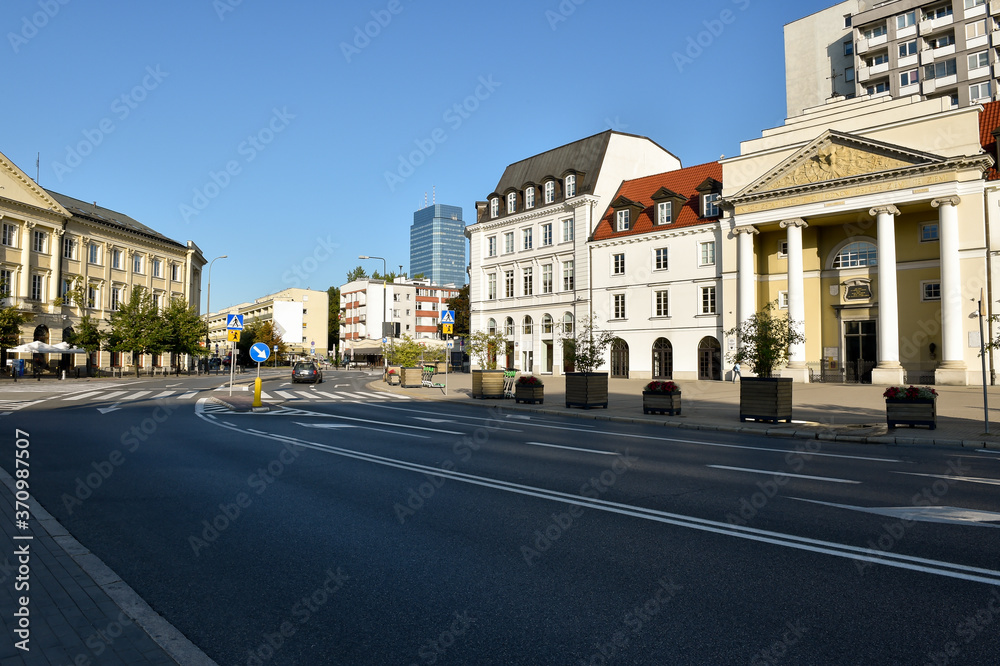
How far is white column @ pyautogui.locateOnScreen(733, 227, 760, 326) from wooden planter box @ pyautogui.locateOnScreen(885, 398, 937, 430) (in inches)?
964

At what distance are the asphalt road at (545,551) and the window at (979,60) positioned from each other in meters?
52.8

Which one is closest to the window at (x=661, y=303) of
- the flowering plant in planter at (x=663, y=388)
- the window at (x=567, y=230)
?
the window at (x=567, y=230)

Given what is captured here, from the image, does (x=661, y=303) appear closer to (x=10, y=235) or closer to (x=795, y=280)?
(x=795, y=280)

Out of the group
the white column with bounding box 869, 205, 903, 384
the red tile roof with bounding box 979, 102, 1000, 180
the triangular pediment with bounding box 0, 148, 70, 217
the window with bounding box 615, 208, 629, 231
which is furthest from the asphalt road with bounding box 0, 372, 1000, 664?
the triangular pediment with bounding box 0, 148, 70, 217

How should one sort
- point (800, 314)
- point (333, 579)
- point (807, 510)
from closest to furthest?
point (333, 579) → point (807, 510) → point (800, 314)

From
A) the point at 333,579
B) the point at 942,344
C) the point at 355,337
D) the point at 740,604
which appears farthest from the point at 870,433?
the point at 355,337

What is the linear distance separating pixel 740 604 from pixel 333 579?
115 inches

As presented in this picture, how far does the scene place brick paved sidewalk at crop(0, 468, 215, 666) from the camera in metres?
3.45

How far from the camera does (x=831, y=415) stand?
19484mm

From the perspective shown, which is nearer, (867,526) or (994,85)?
(867,526)

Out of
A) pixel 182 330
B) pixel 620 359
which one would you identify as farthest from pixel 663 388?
pixel 182 330

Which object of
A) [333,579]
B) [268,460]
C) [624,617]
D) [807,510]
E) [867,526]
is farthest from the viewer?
[268,460]

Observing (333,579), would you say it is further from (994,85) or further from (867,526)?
(994,85)

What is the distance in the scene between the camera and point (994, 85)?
48.9m
